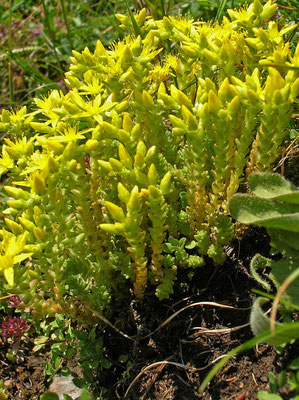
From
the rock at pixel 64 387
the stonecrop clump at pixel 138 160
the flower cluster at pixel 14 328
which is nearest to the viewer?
the stonecrop clump at pixel 138 160

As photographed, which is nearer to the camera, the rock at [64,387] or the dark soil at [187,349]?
the dark soil at [187,349]

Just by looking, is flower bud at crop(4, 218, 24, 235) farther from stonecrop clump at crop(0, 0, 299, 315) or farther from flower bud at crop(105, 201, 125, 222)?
flower bud at crop(105, 201, 125, 222)

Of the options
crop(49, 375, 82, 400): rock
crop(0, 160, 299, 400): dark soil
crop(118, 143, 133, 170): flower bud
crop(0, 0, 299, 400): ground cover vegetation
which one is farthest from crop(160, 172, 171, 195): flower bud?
crop(49, 375, 82, 400): rock

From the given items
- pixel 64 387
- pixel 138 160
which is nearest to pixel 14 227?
pixel 138 160

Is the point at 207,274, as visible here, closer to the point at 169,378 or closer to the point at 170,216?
the point at 170,216

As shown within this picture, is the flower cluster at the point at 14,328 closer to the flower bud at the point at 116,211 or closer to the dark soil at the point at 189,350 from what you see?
the dark soil at the point at 189,350

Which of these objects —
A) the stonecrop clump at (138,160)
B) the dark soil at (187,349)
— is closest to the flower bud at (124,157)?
the stonecrop clump at (138,160)
